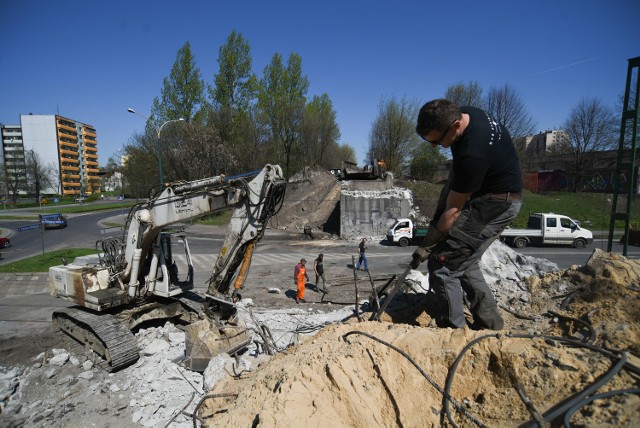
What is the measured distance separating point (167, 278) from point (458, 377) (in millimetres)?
6132

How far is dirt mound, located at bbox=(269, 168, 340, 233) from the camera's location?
26469 mm

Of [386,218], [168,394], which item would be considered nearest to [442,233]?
[168,394]

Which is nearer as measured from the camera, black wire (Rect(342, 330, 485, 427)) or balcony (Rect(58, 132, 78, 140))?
black wire (Rect(342, 330, 485, 427))

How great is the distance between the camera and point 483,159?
2.86 metres

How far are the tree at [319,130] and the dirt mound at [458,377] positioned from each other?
111ft

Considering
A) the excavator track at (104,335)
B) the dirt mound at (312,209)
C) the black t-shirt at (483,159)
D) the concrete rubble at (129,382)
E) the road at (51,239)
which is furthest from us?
the dirt mound at (312,209)

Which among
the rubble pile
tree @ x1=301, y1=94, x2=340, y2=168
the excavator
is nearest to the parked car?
tree @ x1=301, y1=94, x2=340, y2=168

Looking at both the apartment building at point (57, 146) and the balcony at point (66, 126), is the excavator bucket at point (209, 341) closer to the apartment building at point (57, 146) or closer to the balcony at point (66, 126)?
the apartment building at point (57, 146)

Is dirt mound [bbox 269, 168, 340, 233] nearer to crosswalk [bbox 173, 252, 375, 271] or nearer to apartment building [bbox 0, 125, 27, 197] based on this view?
crosswalk [bbox 173, 252, 375, 271]

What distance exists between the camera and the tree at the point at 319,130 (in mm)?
36219

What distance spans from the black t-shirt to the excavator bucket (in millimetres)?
4501

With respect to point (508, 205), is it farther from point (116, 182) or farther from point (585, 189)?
point (116, 182)

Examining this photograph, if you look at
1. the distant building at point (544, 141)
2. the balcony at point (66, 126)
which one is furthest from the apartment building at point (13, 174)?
the distant building at point (544, 141)

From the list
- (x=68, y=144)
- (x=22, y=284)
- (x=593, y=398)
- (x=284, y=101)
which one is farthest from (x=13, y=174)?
(x=593, y=398)
